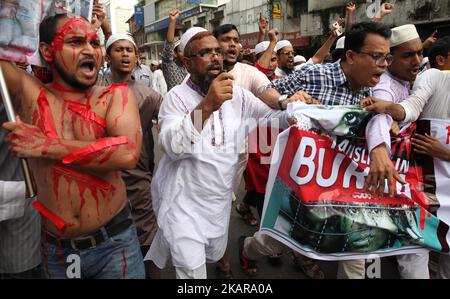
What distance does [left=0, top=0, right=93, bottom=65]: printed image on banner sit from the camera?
1.57 meters

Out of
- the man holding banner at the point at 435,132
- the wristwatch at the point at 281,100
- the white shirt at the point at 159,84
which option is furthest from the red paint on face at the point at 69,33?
the white shirt at the point at 159,84

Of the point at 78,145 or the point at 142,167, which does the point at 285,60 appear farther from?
the point at 78,145

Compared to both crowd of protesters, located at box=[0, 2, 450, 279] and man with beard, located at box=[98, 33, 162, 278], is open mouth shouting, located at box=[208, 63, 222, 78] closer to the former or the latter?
crowd of protesters, located at box=[0, 2, 450, 279]

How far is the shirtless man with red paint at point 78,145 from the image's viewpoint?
1616mm

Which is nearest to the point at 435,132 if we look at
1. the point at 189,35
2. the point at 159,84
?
the point at 189,35

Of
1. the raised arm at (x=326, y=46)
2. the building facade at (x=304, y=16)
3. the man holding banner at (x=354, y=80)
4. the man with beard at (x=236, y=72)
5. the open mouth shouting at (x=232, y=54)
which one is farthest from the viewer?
the building facade at (x=304, y=16)

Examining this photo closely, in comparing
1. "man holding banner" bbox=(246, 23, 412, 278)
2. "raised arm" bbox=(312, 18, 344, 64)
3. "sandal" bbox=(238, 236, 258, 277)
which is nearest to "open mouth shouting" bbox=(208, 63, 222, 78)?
"man holding banner" bbox=(246, 23, 412, 278)

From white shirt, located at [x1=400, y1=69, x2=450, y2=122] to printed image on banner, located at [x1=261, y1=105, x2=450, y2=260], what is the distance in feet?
1.28

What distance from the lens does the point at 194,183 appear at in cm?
223

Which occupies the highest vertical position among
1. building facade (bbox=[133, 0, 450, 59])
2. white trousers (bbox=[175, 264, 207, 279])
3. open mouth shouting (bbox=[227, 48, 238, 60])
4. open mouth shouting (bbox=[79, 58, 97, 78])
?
building facade (bbox=[133, 0, 450, 59])

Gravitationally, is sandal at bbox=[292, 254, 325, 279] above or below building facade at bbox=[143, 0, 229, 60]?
below

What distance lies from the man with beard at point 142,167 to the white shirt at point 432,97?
6.47ft

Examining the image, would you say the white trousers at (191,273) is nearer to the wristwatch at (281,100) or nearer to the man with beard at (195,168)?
the man with beard at (195,168)
